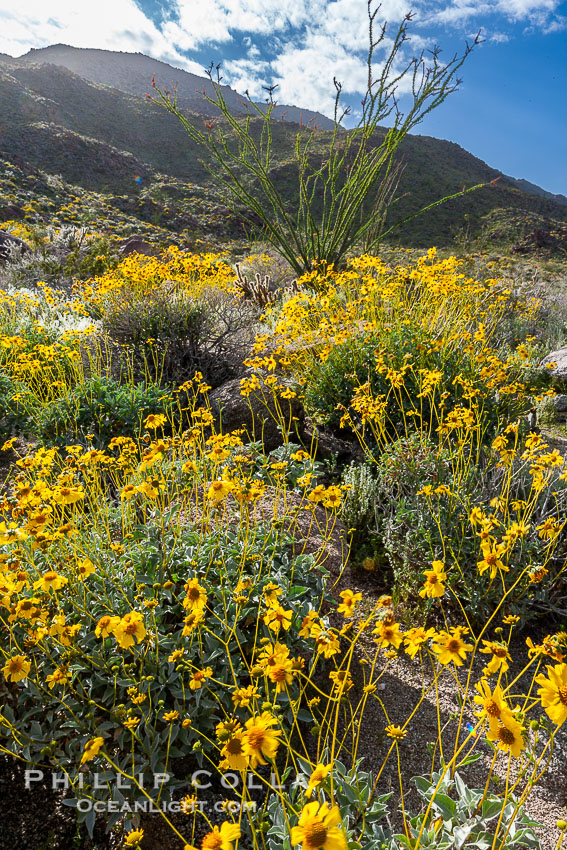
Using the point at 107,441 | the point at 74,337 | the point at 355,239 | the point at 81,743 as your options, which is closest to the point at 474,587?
the point at 81,743

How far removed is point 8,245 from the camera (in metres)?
11.4

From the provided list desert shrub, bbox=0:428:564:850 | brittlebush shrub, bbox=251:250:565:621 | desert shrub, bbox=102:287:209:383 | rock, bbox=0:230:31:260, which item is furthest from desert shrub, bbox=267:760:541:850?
rock, bbox=0:230:31:260

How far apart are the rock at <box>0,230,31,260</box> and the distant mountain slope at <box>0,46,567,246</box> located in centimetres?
1548

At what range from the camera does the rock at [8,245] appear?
1116 centimetres

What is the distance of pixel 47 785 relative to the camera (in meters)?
1.78

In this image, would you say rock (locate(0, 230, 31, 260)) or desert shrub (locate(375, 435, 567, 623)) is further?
rock (locate(0, 230, 31, 260))

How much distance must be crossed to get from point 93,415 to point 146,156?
4247 centimetres

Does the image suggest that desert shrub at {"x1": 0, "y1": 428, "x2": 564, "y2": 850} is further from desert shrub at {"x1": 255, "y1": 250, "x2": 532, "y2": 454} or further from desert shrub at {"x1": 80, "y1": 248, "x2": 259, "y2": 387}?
desert shrub at {"x1": 80, "y1": 248, "x2": 259, "y2": 387}

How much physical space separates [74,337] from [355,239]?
16.1 feet

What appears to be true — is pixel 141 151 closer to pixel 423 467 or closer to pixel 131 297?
pixel 131 297

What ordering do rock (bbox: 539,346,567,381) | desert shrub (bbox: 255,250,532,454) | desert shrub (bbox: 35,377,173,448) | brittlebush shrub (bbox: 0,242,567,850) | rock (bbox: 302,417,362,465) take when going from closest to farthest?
brittlebush shrub (bbox: 0,242,567,850)
desert shrub (bbox: 255,250,532,454)
rock (bbox: 302,417,362,465)
desert shrub (bbox: 35,377,173,448)
rock (bbox: 539,346,567,381)

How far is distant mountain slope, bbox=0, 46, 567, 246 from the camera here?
2964 cm

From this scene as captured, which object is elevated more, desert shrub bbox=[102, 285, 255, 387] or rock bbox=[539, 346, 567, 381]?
rock bbox=[539, 346, 567, 381]

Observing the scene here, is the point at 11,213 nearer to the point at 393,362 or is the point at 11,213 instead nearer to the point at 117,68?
the point at 393,362
